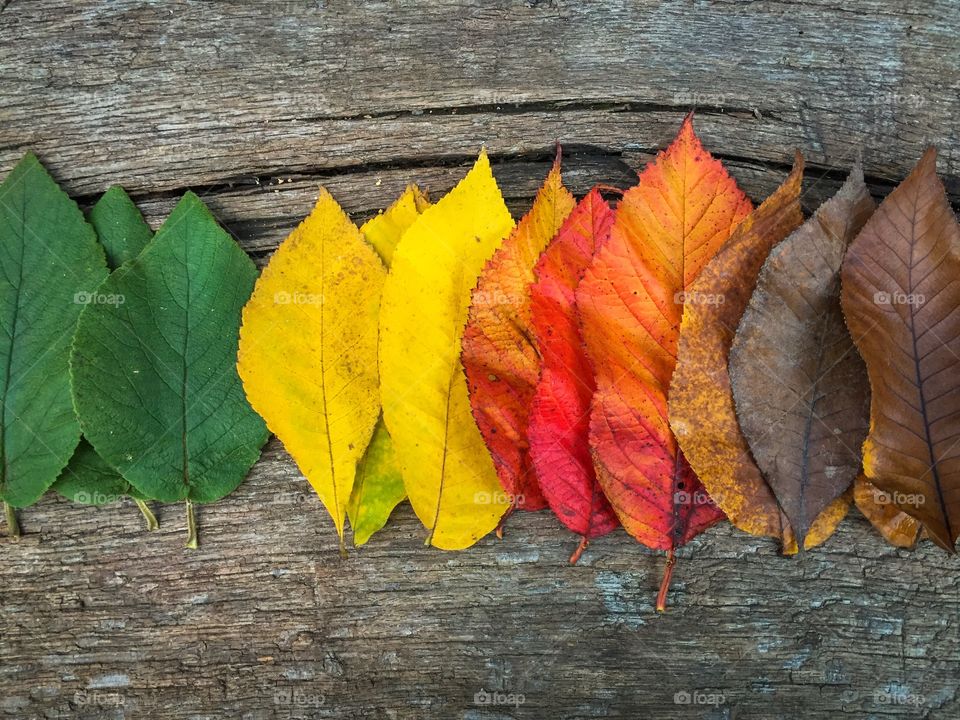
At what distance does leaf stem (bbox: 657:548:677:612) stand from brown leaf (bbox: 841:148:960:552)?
1.61 feet

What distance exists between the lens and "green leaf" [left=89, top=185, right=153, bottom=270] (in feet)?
4.82

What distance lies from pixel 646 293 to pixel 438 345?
0.42m

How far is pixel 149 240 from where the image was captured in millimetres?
1481

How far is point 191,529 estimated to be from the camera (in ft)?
4.84

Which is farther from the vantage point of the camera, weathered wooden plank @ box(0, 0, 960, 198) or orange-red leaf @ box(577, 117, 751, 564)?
weathered wooden plank @ box(0, 0, 960, 198)

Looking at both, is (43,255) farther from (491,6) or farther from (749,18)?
(749,18)

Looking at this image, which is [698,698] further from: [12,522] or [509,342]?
[12,522]

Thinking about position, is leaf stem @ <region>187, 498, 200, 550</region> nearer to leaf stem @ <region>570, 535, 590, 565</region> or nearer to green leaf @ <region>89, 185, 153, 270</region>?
green leaf @ <region>89, 185, 153, 270</region>

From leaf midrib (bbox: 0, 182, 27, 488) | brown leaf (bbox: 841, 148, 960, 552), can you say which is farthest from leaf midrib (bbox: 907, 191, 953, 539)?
leaf midrib (bbox: 0, 182, 27, 488)

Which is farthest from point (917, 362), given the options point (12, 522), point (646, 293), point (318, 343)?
point (12, 522)

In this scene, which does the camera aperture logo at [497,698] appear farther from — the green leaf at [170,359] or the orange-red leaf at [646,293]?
the green leaf at [170,359]

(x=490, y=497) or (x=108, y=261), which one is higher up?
(x=108, y=261)

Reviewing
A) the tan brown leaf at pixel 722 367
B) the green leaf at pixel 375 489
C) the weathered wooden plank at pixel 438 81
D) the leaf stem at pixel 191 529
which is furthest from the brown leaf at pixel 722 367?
the leaf stem at pixel 191 529

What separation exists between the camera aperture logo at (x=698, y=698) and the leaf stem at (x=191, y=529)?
107cm
